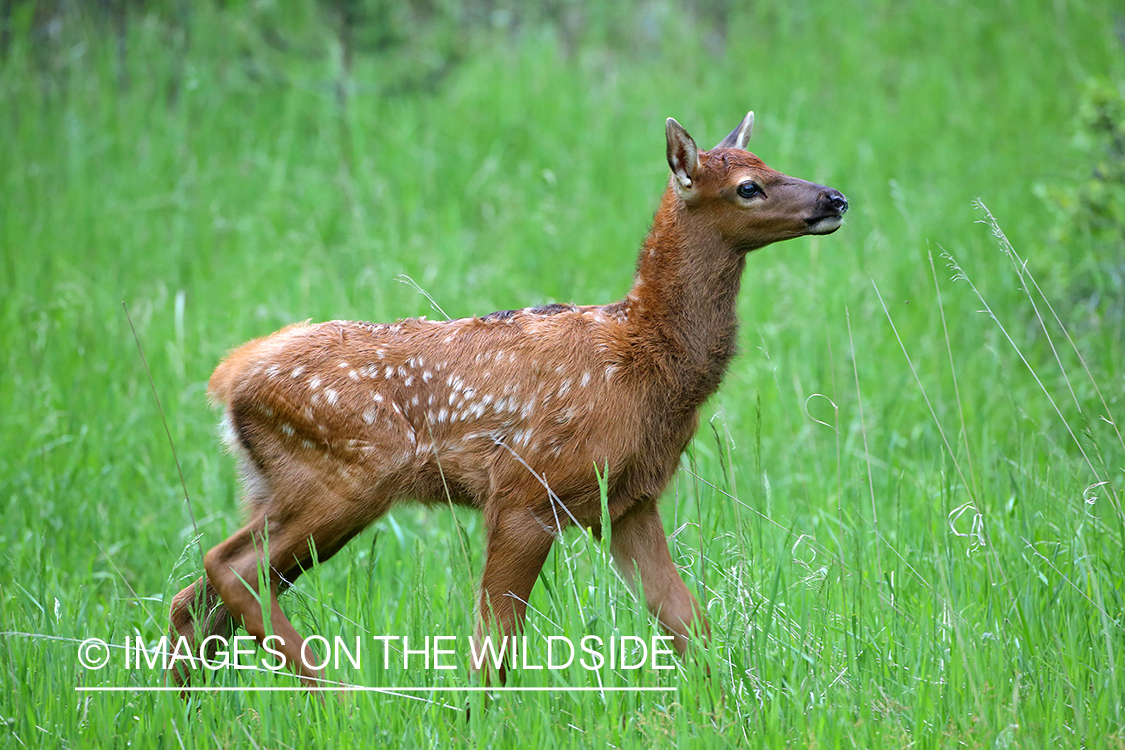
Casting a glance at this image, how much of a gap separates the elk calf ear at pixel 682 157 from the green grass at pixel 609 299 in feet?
2.45

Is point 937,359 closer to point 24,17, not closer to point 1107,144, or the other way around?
point 1107,144

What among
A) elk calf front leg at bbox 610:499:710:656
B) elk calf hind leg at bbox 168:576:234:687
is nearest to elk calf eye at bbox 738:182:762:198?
elk calf front leg at bbox 610:499:710:656

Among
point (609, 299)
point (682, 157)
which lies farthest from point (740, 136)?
point (609, 299)

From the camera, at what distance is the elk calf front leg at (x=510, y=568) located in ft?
12.8

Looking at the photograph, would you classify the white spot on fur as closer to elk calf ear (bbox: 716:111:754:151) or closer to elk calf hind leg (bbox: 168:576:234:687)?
elk calf hind leg (bbox: 168:576:234:687)

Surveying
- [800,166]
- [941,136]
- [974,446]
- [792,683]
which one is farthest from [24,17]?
[792,683]

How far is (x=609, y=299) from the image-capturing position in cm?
838

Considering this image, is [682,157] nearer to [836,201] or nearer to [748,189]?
[748,189]

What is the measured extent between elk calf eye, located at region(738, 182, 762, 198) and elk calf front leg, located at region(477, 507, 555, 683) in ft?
4.79

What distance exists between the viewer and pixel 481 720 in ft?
11.2

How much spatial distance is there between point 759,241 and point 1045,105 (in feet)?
25.4

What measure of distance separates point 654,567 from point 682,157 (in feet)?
5.30

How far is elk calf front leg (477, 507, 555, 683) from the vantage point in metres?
3.91

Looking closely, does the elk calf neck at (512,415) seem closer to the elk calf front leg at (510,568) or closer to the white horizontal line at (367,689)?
the elk calf front leg at (510,568)
